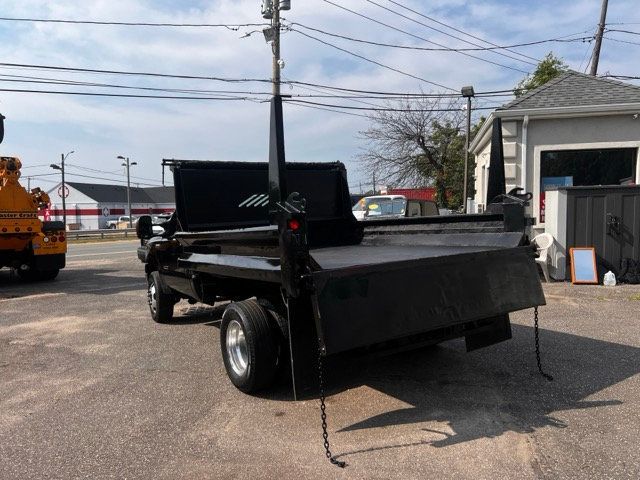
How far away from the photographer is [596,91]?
13.0 meters

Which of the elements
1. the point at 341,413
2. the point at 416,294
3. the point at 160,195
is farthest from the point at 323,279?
the point at 160,195

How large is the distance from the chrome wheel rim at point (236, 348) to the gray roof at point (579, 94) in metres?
9.80

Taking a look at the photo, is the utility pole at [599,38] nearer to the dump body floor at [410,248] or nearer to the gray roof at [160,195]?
the dump body floor at [410,248]

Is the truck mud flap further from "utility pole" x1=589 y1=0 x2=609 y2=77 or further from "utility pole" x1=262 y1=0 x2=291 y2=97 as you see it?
"utility pole" x1=589 y1=0 x2=609 y2=77

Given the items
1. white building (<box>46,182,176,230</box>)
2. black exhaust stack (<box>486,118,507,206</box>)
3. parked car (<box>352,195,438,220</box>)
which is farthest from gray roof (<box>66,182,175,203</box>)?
black exhaust stack (<box>486,118,507,206</box>)

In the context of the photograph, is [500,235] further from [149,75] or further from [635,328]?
[149,75]

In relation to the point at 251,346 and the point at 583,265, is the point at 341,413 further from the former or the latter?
the point at 583,265

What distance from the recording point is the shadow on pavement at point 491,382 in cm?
389

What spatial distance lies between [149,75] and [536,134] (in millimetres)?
14572

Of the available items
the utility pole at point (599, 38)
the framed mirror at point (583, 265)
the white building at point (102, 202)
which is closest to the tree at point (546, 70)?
the utility pole at point (599, 38)

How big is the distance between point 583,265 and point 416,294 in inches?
295

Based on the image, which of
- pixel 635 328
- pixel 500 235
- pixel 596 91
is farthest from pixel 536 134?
pixel 500 235

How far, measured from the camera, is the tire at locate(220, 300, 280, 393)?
4301mm

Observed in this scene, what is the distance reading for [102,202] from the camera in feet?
293
